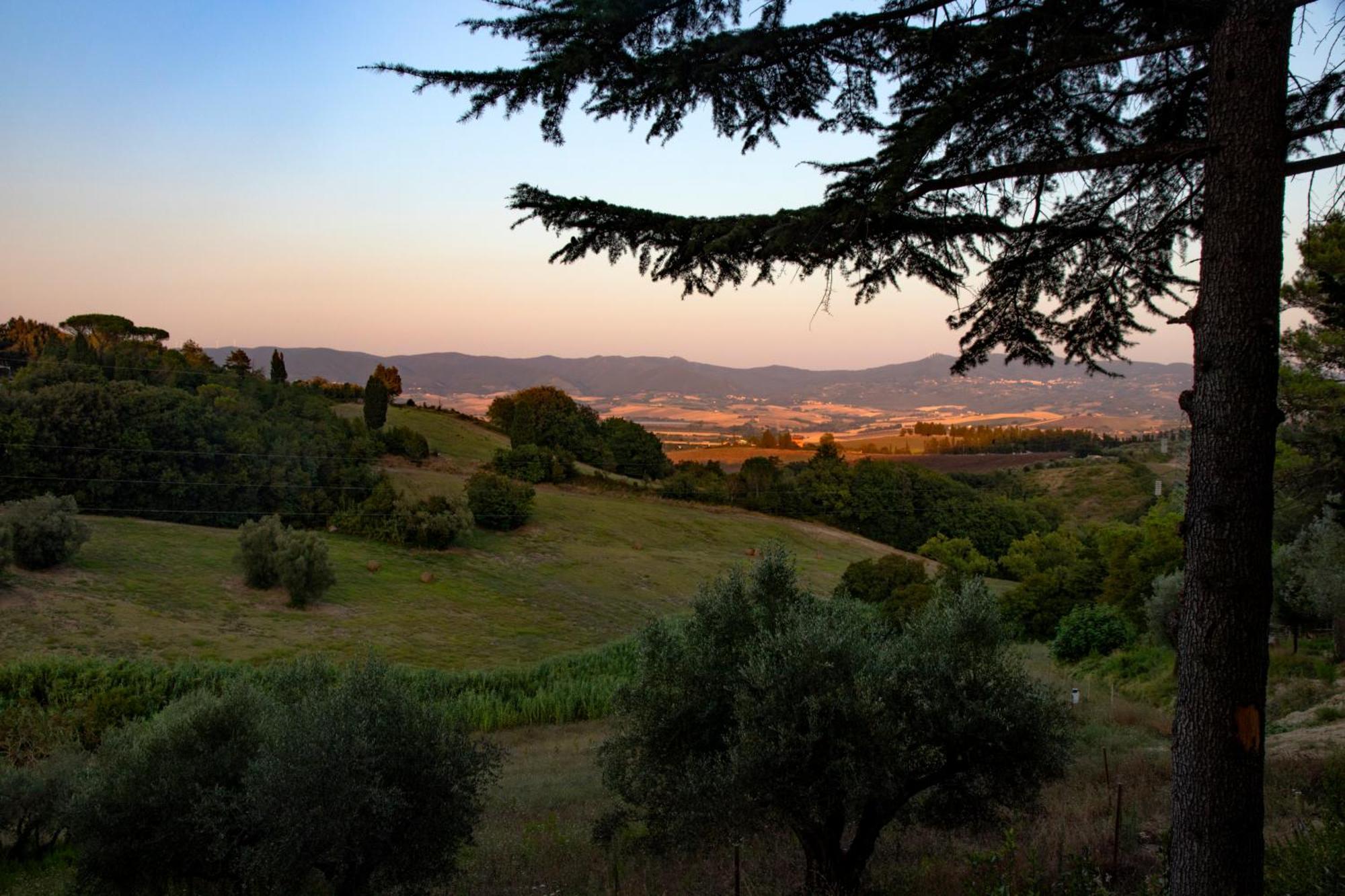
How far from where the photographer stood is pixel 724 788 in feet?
28.1

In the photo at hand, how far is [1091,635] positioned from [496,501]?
38.9 metres

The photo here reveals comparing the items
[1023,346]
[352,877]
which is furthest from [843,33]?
[352,877]

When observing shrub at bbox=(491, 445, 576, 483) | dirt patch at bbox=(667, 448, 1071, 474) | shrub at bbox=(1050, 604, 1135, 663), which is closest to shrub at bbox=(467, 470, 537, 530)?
shrub at bbox=(491, 445, 576, 483)

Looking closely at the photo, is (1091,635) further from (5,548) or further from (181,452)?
(181,452)

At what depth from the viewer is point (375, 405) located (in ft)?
244

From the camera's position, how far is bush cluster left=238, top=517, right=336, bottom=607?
128 ft

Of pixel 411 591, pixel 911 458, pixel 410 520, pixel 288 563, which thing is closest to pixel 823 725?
pixel 288 563

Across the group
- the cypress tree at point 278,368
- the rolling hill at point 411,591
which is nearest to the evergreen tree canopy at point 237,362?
the cypress tree at point 278,368

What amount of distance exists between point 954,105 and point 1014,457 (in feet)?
426

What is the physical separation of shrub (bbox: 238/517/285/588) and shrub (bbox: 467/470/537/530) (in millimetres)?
17151

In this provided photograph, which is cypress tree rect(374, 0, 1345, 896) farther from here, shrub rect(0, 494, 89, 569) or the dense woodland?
shrub rect(0, 494, 89, 569)

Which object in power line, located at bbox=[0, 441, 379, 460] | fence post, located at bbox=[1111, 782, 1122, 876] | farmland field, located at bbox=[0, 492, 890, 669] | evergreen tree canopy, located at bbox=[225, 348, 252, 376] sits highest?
evergreen tree canopy, located at bbox=[225, 348, 252, 376]

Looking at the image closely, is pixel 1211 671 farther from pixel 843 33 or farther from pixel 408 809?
pixel 408 809

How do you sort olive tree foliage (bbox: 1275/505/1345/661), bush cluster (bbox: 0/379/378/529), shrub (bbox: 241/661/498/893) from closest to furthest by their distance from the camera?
1. shrub (bbox: 241/661/498/893)
2. olive tree foliage (bbox: 1275/505/1345/661)
3. bush cluster (bbox: 0/379/378/529)
